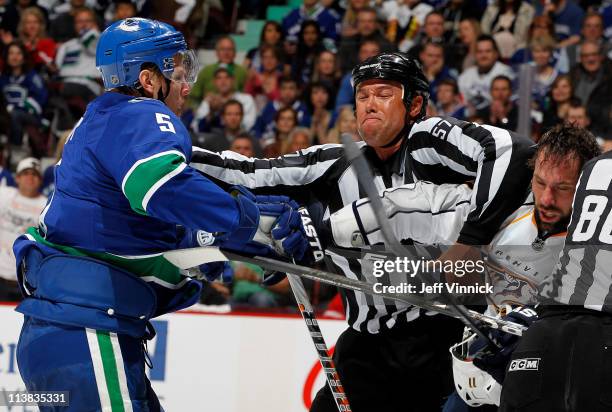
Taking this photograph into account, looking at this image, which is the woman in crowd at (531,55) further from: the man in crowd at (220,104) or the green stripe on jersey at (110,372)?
the green stripe on jersey at (110,372)

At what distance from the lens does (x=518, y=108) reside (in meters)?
6.26

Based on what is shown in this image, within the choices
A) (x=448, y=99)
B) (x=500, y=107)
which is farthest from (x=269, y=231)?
(x=448, y=99)

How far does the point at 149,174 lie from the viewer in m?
2.63

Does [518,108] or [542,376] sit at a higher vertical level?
[542,376]

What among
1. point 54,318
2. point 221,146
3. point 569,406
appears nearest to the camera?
point 569,406

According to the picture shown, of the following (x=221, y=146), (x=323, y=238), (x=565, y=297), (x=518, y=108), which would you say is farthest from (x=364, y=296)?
(x=221, y=146)

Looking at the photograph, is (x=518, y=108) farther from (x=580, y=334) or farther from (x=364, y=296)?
(x=580, y=334)

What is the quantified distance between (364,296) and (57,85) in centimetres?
565

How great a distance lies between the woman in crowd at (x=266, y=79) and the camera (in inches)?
320

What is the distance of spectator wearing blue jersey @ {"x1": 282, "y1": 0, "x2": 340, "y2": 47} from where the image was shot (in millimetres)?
8773

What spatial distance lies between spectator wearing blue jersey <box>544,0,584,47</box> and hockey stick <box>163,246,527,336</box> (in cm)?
546

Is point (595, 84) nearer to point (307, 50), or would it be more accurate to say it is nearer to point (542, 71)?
point (542, 71)

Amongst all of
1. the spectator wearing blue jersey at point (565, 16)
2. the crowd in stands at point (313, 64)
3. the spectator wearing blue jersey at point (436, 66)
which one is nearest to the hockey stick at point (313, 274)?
the crowd in stands at point (313, 64)

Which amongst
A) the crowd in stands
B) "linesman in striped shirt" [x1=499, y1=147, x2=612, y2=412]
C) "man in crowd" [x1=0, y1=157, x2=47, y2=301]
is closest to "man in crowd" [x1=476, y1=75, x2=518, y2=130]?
the crowd in stands
